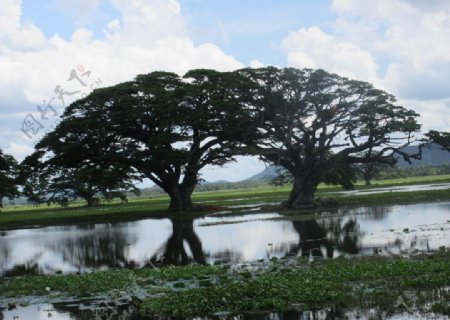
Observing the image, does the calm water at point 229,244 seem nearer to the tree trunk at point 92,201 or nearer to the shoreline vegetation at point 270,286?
the shoreline vegetation at point 270,286

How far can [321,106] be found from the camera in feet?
174

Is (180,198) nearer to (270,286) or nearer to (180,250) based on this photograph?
(180,250)

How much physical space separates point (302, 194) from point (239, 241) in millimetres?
24865

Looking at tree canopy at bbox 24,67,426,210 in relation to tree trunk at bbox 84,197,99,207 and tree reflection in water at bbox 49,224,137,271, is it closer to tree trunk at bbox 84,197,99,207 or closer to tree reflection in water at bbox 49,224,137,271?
tree reflection in water at bbox 49,224,137,271

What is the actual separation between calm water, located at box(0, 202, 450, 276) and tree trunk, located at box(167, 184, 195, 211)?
1778 cm

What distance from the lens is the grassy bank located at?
1360 cm

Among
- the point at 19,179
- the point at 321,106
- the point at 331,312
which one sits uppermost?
the point at 321,106

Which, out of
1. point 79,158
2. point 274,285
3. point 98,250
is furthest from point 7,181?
point 274,285

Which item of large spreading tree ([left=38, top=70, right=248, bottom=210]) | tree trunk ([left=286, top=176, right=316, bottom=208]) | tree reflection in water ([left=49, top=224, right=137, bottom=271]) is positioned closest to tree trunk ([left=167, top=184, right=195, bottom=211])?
large spreading tree ([left=38, top=70, right=248, bottom=210])

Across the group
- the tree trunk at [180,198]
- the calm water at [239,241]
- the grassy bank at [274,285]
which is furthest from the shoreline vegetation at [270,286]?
the tree trunk at [180,198]

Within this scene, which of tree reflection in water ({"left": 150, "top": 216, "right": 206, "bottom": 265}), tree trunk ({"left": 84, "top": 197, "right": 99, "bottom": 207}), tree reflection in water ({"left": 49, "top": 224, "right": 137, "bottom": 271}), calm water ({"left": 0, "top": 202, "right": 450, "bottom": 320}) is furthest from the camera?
tree trunk ({"left": 84, "top": 197, "right": 99, "bottom": 207})

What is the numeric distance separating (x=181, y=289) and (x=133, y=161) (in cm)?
4412

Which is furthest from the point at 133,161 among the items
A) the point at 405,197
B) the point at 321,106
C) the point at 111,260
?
the point at 111,260

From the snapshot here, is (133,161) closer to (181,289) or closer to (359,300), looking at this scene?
(181,289)
